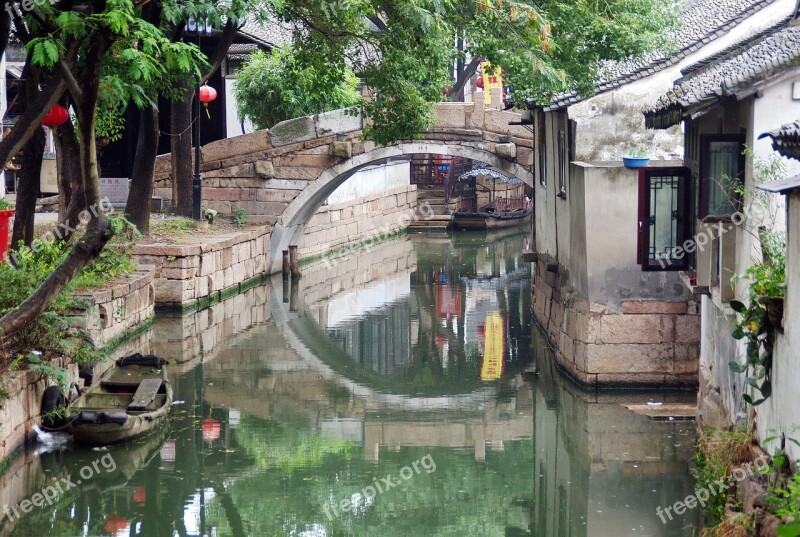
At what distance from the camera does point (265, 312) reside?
19.1m

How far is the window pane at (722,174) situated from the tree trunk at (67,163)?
796 cm

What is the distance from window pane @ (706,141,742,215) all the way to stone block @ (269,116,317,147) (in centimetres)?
1238

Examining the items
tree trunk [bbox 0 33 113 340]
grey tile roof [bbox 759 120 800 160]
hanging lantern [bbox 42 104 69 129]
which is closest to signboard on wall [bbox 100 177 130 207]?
hanging lantern [bbox 42 104 69 129]

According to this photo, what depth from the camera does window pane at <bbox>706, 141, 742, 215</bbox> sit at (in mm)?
9516

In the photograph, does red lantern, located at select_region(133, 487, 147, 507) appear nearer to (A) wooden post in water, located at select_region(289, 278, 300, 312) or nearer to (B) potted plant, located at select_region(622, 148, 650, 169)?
(B) potted plant, located at select_region(622, 148, 650, 169)

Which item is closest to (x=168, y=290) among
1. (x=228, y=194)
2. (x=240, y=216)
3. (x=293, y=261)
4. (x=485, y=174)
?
(x=240, y=216)

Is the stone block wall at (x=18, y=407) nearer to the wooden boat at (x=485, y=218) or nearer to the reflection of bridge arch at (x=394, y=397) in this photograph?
the reflection of bridge arch at (x=394, y=397)

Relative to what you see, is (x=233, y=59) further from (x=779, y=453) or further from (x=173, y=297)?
(x=779, y=453)

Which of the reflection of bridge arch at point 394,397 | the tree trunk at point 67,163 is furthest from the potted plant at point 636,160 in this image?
the tree trunk at point 67,163

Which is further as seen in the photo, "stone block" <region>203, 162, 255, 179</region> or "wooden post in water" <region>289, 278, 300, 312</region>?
"stone block" <region>203, 162, 255, 179</region>

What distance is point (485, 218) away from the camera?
3078 cm

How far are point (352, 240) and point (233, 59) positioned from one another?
5055 mm

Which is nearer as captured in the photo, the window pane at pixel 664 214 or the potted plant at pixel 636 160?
the window pane at pixel 664 214

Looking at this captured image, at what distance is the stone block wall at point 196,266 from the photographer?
701 inches
